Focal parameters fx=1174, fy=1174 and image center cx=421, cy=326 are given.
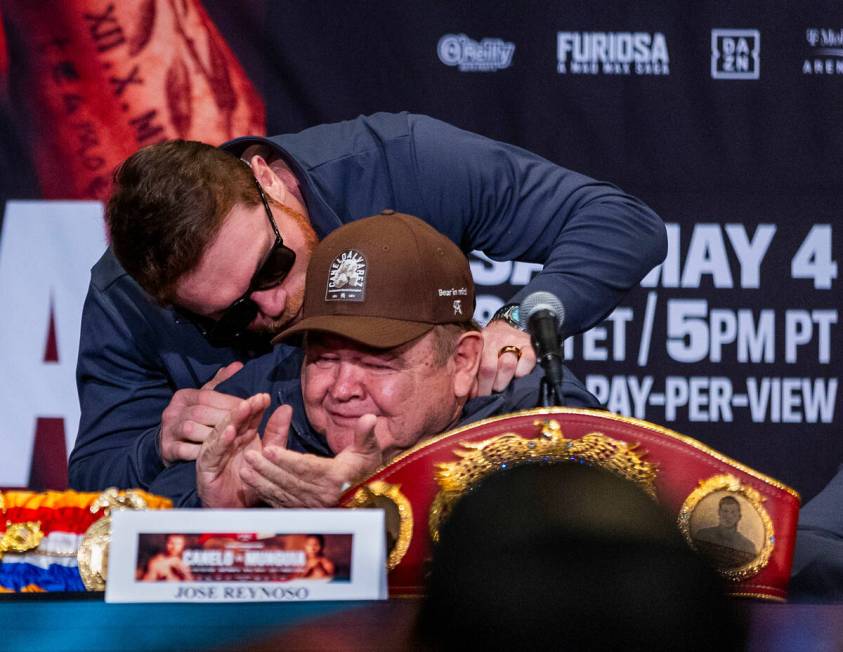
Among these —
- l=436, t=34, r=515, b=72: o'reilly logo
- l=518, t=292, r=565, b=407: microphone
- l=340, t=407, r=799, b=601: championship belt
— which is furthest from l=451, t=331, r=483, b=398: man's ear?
l=436, t=34, r=515, b=72: o'reilly logo

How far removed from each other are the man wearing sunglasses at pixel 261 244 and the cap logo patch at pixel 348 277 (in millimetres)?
252

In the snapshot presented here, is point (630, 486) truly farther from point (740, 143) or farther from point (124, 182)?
point (740, 143)

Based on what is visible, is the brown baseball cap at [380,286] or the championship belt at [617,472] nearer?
the championship belt at [617,472]

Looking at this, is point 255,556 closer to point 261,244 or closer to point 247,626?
point 247,626

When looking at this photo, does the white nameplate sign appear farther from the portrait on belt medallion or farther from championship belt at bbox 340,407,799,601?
the portrait on belt medallion

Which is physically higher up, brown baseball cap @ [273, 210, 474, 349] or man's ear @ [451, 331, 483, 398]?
brown baseball cap @ [273, 210, 474, 349]

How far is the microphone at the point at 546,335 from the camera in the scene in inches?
57.7

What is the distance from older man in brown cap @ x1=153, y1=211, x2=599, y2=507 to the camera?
171cm

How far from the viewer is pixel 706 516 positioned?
144cm

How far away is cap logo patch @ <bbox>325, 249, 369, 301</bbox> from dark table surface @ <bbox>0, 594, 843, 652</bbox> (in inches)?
24.1

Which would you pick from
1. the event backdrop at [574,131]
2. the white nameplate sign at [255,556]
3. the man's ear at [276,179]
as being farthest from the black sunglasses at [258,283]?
the event backdrop at [574,131]

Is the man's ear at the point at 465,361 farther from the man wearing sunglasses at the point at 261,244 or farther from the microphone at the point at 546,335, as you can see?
the microphone at the point at 546,335

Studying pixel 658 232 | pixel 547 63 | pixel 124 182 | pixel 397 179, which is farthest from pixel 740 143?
pixel 124 182

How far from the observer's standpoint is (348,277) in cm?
174
